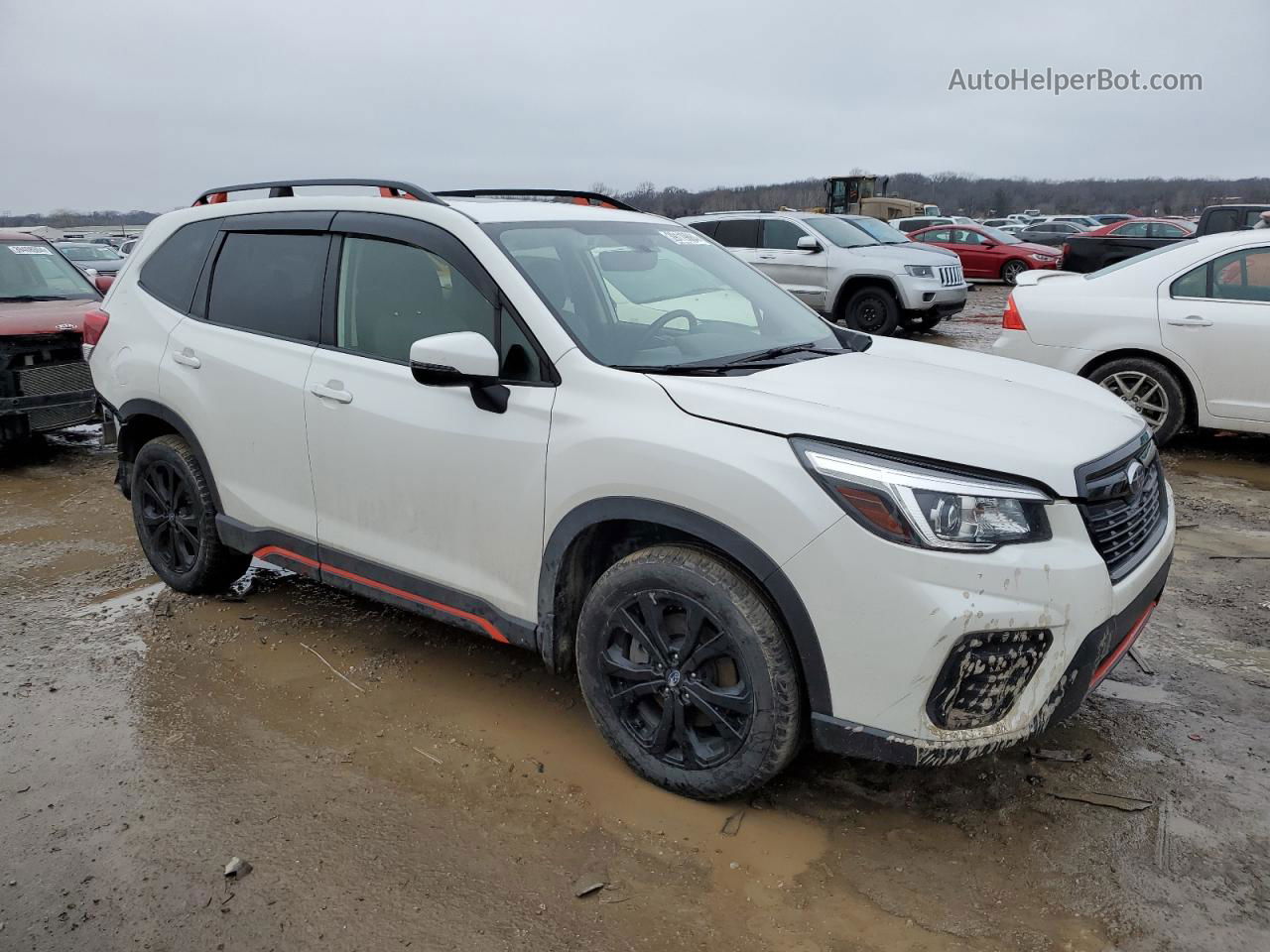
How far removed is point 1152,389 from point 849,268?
648cm

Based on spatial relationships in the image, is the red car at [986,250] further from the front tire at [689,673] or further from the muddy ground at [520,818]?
the front tire at [689,673]

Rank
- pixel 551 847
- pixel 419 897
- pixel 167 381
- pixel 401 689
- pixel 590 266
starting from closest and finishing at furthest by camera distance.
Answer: pixel 419 897 → pixel 551 847 → pixel 590 266 → pixel 401 689 → pixel 167 381

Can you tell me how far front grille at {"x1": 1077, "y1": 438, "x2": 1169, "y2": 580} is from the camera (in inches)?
103

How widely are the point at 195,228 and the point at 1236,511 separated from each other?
5.93m

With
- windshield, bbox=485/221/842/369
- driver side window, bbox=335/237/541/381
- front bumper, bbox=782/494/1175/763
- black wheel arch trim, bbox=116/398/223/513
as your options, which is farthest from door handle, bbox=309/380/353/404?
front bumper, bbox=782/494/1175/763

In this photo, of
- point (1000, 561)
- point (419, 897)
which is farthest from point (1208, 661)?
point (419, 897)

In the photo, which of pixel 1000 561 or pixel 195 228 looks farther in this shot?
pixel 195 228

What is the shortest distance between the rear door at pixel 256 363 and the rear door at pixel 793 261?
386 inches

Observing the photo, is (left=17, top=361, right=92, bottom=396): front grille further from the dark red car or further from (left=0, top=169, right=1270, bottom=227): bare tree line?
(left=0, top=169, right=1270, bottom=227): bare tree line

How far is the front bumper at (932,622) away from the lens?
2.39 meters

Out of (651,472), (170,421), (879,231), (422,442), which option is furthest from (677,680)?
(879,231)

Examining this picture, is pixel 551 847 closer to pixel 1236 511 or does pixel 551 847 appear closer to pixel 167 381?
pixel 167 381

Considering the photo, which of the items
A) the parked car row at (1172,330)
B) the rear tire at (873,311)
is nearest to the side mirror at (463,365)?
the parked car row at (1172,330)

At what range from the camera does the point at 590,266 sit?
3.52 metres
